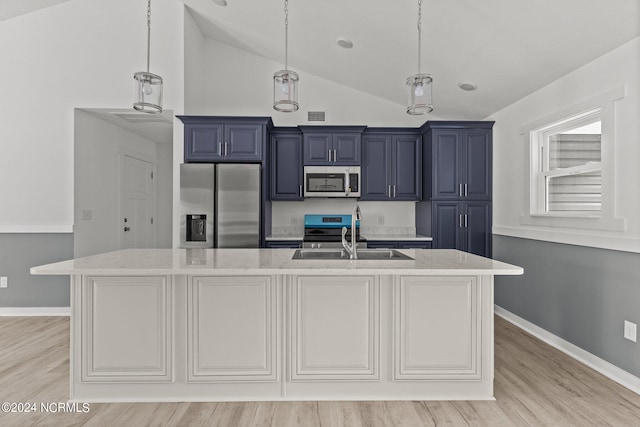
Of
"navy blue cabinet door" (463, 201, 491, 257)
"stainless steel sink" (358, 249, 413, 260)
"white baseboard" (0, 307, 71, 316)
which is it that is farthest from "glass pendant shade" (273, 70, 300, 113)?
"white baseboard" (0, 307, 71, 316)

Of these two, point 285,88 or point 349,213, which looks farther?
point 349,213

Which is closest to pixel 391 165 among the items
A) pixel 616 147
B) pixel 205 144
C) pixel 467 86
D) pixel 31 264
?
pixel 467 86

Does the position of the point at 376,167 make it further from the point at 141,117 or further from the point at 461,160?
the point at 141,117

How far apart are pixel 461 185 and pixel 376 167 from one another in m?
1.04

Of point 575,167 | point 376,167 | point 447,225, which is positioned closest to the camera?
point 575,167

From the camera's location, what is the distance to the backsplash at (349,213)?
4.99 m

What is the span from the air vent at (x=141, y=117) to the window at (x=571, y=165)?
4.25 meters

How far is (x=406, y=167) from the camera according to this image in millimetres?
4656

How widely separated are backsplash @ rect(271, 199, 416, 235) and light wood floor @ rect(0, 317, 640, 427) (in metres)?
2.57

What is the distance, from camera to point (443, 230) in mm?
4309

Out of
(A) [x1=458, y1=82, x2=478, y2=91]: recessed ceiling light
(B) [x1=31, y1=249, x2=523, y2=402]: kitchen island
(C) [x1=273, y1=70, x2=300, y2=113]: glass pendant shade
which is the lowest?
(B) [x1=31, y1=249, x2=523, y2=402]: kitchen island

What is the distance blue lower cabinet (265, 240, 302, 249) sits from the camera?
14.2 ft

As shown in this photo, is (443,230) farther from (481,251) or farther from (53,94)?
(53,94)

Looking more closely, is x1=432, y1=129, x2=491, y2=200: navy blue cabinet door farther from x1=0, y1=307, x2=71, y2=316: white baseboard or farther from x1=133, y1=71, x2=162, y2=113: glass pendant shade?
x1=0, y1=307, x2=71, y2=316: white baseboard
